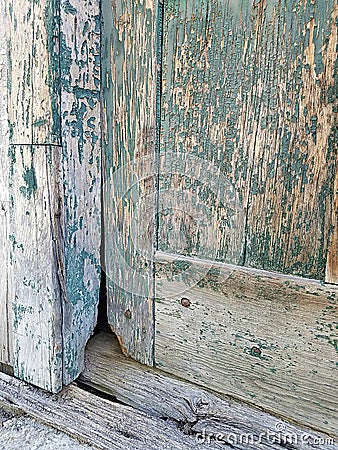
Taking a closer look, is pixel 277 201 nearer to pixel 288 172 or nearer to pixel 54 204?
pixel 288 172

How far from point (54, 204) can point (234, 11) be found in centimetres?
56

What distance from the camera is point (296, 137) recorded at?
0.82m

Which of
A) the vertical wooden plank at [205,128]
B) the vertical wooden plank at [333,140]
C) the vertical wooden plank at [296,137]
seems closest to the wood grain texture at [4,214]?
the vertical wooden plank at [205,128]

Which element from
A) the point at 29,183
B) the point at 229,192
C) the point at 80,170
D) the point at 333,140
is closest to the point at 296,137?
the point at 333,140

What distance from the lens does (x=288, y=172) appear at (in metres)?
0.83

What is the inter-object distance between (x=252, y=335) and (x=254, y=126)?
0.44m

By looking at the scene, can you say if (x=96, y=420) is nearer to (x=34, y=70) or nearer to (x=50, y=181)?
(x=50, y=181)

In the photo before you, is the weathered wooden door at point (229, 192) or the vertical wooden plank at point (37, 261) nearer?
the weathered wooden door at point (229, 192)

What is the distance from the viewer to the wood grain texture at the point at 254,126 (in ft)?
2.60

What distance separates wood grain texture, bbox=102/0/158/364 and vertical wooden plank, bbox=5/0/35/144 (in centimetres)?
17

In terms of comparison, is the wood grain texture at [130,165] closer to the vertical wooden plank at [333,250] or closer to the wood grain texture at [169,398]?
the wood grain texture at [169,398]

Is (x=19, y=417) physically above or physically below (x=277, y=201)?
below

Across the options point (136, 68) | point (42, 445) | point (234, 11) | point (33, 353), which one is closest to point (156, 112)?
point (136, 68)

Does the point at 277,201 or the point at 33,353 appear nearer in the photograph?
the point at 277,201
